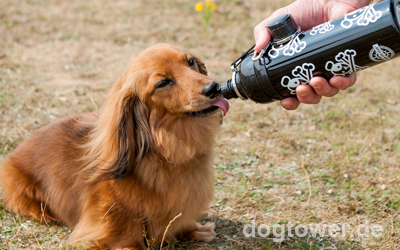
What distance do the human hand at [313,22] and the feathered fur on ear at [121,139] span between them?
0.98 meters

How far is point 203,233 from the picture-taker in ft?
10.5

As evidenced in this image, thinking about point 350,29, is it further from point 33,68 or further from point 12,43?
point 12,43

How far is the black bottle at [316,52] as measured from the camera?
2.16m

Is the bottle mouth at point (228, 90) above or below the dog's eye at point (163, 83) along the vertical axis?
below

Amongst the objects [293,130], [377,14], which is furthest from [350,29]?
[293,130]

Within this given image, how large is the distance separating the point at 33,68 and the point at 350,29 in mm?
5275

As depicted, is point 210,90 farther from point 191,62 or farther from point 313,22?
point 313,22

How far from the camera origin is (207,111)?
2.72m

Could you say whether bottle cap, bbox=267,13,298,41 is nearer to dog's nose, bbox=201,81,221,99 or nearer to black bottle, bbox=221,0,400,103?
black bottle, bbox=221,0,400,103

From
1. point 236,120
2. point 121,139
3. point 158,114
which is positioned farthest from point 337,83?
point 236,120

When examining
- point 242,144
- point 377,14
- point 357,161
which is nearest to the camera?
point 377,14

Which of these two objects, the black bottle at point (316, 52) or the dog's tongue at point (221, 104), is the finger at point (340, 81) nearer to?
the black bottle at point (316, 52)

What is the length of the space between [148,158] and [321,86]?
4.27 feet

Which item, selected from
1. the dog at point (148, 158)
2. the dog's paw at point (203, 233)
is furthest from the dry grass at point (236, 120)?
the dog at point (148, 158)
